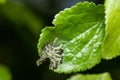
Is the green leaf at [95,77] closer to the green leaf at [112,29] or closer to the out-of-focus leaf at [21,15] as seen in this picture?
the green leaf at [112,29]

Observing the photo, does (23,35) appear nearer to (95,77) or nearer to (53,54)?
(95,77)

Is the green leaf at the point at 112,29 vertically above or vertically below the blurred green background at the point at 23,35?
above

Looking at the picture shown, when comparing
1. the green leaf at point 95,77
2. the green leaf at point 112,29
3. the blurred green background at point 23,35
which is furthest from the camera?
the blurred green background at point 23,35

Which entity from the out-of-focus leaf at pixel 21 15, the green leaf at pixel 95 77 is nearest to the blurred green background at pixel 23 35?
the out-of-focus leaf at pixel 21 15

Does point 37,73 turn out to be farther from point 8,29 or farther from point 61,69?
point 61,69

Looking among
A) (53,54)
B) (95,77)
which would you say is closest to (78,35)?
(53,54)

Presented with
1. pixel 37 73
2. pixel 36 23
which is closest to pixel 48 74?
pixel 37 73

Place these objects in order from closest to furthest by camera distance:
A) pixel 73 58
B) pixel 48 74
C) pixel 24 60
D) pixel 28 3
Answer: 1. pixel 73 58
2. pixel 48 74
3. pixel 24 60
4. pixel 28 3
